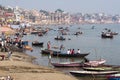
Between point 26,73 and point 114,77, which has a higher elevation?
point 26,73

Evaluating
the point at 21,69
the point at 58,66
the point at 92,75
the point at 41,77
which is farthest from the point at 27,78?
the point at 58,66

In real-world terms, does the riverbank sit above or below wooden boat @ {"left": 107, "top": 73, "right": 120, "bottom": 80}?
above

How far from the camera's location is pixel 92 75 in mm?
33781

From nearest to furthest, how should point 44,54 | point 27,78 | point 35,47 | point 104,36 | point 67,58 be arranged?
1. point 27,78
2. point 67,58
3. point 44,54
4. point 35,47
5. point 104,36

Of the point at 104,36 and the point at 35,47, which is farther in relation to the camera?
the point at 104,36

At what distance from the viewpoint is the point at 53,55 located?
5222cm

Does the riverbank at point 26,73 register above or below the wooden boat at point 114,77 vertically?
above

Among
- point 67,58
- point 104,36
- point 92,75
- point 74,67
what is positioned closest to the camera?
point 92,75

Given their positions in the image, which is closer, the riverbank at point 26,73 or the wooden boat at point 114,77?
the riverbank at point 26,73

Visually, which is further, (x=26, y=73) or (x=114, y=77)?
(x=26, y=73)

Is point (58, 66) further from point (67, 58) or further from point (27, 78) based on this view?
point (27, 78)

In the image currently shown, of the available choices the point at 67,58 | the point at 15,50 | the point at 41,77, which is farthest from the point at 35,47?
the point at 41,77

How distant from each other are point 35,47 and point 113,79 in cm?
3904

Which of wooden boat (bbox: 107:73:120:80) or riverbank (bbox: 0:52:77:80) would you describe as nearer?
riverbank (bbox: 0:52:77:80)
